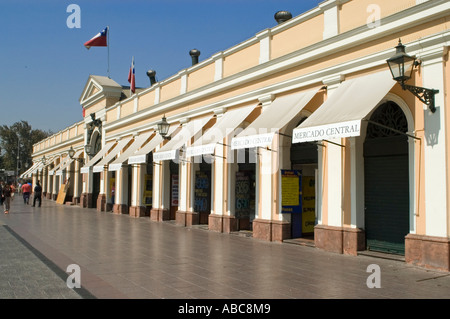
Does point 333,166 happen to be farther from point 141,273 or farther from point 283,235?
point 141,273

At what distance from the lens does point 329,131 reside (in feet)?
28.2

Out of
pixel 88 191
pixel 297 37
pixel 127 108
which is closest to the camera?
pixel 297 37

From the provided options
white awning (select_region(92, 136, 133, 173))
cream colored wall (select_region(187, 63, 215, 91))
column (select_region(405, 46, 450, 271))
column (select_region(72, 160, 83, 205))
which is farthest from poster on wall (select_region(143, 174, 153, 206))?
column (select_region(405, 46, 450, 271))

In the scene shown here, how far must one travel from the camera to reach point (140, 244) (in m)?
11.1

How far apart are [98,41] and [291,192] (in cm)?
1741

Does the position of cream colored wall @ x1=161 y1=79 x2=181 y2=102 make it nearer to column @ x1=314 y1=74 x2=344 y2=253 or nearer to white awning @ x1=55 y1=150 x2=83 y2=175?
column @ x1=314 y1=74 x2=344 y2=253

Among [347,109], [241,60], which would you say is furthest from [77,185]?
[347,109]

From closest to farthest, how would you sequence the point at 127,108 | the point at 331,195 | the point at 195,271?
the point at 195,271 < the point at 331,195 < the point at 127,108

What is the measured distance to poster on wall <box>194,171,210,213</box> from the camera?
16516mm

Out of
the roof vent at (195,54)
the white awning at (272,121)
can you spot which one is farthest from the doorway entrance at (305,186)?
the roof vent at (195,54)

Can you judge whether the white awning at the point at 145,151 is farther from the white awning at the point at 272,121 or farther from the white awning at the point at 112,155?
the white awning at the point at 272,121

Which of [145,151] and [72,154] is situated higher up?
[72,154]

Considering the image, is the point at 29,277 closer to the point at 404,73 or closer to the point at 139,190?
the point at 404,73

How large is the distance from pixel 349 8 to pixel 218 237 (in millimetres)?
7304
